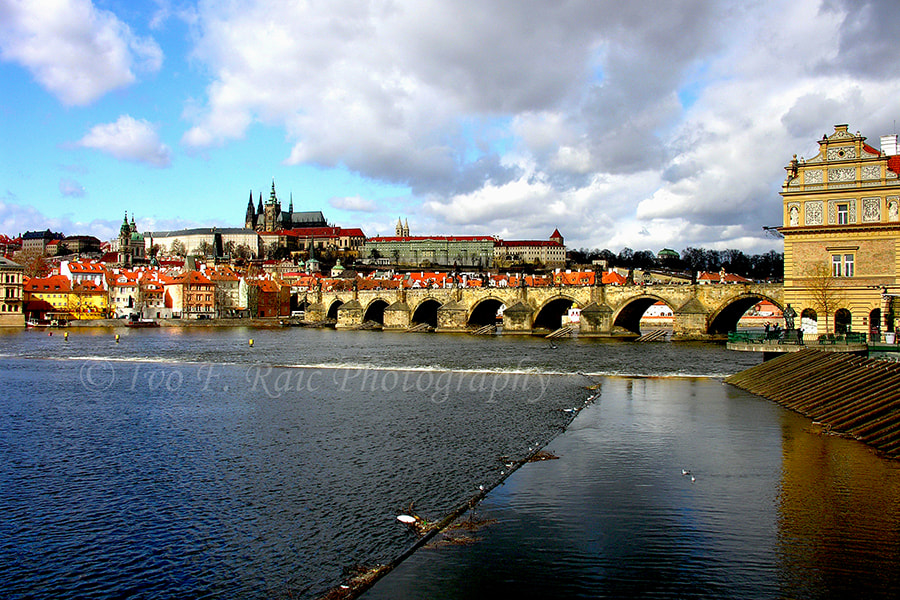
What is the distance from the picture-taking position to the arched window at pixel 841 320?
103 ft

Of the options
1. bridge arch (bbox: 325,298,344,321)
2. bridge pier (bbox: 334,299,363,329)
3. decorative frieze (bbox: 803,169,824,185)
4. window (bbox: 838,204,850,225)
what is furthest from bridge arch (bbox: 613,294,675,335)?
bridge arch (bbox: 325,298,344,321)

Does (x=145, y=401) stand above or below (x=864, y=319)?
below

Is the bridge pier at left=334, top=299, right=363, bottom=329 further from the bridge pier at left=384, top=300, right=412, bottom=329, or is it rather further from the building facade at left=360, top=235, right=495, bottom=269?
the building facade at left=360, top=235, right=495, bottom=269

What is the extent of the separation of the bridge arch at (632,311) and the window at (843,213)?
2254cm

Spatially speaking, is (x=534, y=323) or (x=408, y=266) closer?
(x=534, y=323)

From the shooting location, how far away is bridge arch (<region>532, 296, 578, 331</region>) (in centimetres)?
6206

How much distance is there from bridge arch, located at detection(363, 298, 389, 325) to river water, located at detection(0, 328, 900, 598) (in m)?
58.1

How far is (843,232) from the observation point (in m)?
31.1

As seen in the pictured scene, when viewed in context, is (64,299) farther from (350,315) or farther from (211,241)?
(211,241)

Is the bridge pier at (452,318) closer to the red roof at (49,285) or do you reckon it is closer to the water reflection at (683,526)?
the red roof at (49,285)

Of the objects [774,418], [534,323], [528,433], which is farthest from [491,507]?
[534,323]

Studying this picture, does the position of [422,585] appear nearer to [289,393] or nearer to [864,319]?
[289,393]

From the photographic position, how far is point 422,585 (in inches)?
285

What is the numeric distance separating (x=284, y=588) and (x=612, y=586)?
3.43 m
